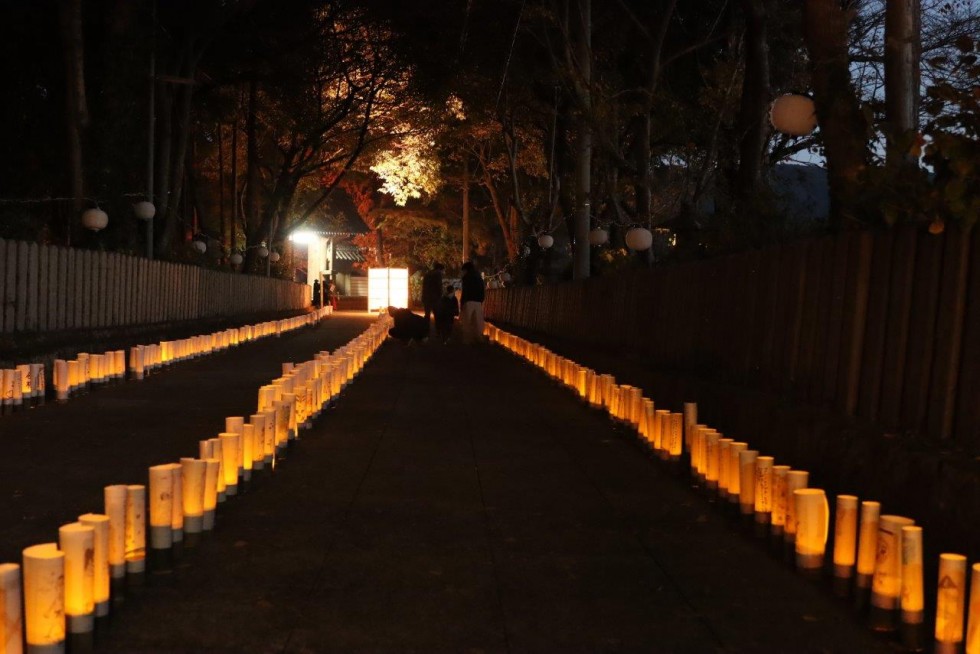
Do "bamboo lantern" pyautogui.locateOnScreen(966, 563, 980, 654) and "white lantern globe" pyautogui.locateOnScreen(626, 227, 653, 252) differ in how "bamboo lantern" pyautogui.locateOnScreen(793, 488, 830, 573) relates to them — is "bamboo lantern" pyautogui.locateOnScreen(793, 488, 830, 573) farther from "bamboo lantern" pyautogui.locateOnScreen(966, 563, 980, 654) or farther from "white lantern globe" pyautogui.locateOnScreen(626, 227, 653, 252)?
"white lantern globe" pyautogui.locateOnScreen(626, 227, 653, 252)

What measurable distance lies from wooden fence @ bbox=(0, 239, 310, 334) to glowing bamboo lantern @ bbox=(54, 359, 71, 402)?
309 cm

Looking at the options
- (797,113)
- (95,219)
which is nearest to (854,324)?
(797,113)

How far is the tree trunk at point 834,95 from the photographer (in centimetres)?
896

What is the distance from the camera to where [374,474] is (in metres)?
8.23

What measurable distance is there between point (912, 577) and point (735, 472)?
2.44 m

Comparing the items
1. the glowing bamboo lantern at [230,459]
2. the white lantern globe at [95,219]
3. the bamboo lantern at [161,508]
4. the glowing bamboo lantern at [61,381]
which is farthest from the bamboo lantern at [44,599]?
the white lantern globe at [95,219]

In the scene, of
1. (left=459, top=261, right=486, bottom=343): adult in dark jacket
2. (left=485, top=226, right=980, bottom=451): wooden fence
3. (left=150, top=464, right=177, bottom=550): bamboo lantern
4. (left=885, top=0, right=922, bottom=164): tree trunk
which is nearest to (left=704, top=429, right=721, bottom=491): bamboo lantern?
(left=485, top=226, right=980, bottom=451): wooden fence

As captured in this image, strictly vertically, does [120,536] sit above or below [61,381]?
above

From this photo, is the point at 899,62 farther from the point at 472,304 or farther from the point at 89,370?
the point at 472,304

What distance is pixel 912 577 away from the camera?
15.1 feet

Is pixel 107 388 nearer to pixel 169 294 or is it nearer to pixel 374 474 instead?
pixel 374 474

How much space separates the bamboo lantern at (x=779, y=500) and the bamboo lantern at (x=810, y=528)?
396 millimetres

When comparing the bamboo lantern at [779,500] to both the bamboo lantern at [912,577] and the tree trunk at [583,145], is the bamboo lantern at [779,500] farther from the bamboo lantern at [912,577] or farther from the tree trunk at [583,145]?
the tree trunk at [583,145]

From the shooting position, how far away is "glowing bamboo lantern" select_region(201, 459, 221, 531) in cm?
604
